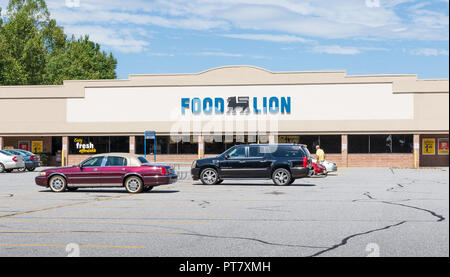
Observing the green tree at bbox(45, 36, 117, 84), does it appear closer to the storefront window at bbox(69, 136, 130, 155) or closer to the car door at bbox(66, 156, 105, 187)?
the storefront window at bbox(69, 136, 130, 155)

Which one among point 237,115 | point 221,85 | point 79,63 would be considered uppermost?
point 79,63

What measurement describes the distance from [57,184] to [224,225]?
34.1 feet

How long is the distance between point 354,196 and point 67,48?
2827 inches

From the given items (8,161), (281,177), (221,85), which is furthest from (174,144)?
(281,177)

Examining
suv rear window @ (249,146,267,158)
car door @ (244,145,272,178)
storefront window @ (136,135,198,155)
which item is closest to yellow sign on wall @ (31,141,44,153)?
storefront window @ (136,135,198,155)

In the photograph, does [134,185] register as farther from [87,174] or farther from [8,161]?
[8,161]

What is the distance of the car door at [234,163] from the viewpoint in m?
23.3

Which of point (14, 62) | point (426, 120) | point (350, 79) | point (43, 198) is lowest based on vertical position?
point (43, 198)

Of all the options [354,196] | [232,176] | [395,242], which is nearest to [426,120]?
[232,176]

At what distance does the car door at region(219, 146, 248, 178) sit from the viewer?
23344 mm

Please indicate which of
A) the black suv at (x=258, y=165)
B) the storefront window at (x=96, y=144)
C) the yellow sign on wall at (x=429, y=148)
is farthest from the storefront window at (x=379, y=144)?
the black suv at (x=258, y=165)

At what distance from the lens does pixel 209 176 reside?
23750 mm
